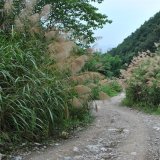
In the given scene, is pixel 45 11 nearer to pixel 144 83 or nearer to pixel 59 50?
pixel 59 50

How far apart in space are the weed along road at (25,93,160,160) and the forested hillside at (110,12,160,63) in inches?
1005

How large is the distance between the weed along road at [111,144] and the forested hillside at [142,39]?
25.5 meters

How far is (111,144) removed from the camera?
708 cm

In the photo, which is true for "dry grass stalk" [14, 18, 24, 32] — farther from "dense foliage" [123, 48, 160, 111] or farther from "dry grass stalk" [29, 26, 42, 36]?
"dense foliage" [123, 48, 160, 111]

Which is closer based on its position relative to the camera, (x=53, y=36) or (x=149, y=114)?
(x=53, y=36)

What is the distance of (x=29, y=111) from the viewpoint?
656 centimetres

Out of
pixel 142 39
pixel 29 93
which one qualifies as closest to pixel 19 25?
pixel 29 93

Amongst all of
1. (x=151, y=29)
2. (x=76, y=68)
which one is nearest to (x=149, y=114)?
(x=76, y=68)

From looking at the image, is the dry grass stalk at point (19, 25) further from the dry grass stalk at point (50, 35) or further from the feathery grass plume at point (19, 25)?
the dry grass stalk at point (50, 35)

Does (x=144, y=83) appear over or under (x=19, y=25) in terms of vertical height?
under

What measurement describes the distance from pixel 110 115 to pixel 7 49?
4.30m

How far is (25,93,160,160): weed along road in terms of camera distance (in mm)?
6258

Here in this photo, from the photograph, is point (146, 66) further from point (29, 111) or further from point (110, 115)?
point (29, 111)

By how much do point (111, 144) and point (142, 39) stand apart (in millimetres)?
31433
